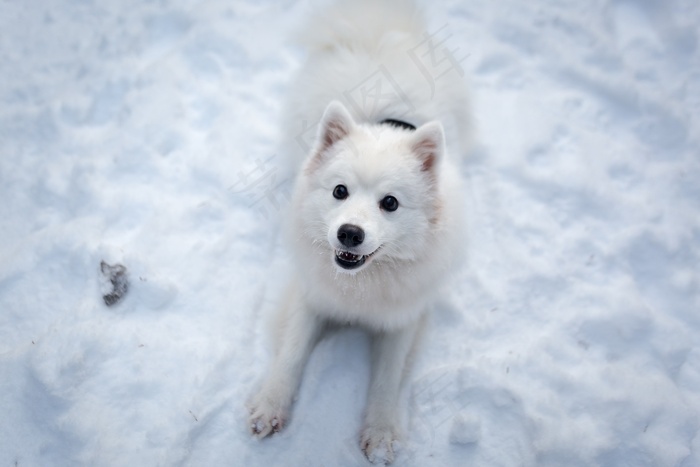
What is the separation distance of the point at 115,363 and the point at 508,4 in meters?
4.72

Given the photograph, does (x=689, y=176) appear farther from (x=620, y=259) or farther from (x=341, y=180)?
(x=341, y=180)

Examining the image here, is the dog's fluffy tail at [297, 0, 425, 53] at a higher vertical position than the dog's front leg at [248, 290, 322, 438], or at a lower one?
higher

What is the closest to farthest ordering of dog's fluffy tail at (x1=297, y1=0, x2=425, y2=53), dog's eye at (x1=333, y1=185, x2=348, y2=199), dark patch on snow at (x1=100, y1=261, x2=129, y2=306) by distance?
dog's eye at (x1=333, y1=185, x2=348, y2=199)
dark patch on snow at (x1=100, y1=261, x2=129, y2=306)
dog's fluffy tail at (x1=297, y1=0, x2=425, y2=53)

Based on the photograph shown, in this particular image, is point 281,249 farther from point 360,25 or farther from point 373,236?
point 360,25

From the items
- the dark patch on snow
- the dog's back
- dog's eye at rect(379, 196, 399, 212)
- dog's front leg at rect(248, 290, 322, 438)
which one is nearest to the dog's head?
dog's eye at rect(379, 196, 399, 212)

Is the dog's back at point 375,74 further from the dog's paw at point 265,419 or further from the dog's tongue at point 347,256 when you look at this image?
the dog's paw at point 265,419

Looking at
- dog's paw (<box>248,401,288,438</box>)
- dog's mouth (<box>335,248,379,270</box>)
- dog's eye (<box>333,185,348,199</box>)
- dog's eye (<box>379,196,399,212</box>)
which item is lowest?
dog's paw (<box>248,401,288,438</box>)

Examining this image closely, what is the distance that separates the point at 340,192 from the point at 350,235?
0.36 metres

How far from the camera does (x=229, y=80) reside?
422 cm

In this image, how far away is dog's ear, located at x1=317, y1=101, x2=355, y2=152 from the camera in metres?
2.53

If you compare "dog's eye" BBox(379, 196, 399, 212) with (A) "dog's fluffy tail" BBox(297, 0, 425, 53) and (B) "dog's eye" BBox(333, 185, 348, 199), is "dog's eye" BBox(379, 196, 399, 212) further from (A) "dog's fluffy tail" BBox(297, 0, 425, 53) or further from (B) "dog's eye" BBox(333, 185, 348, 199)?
(A) "dog's fluffy tail" BBox(297, 0, 425, 53)

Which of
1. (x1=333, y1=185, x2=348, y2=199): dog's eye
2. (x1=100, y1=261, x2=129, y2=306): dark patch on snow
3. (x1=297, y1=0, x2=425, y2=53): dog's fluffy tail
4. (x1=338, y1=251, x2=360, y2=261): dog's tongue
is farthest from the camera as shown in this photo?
(x1=297, y1=0, x2=425, y2=53): dog's fluffy tail

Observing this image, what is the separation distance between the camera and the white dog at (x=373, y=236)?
95.3 inches

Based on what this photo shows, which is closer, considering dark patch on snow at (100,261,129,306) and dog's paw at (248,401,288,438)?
dog's paw at (248,401,288,438)
